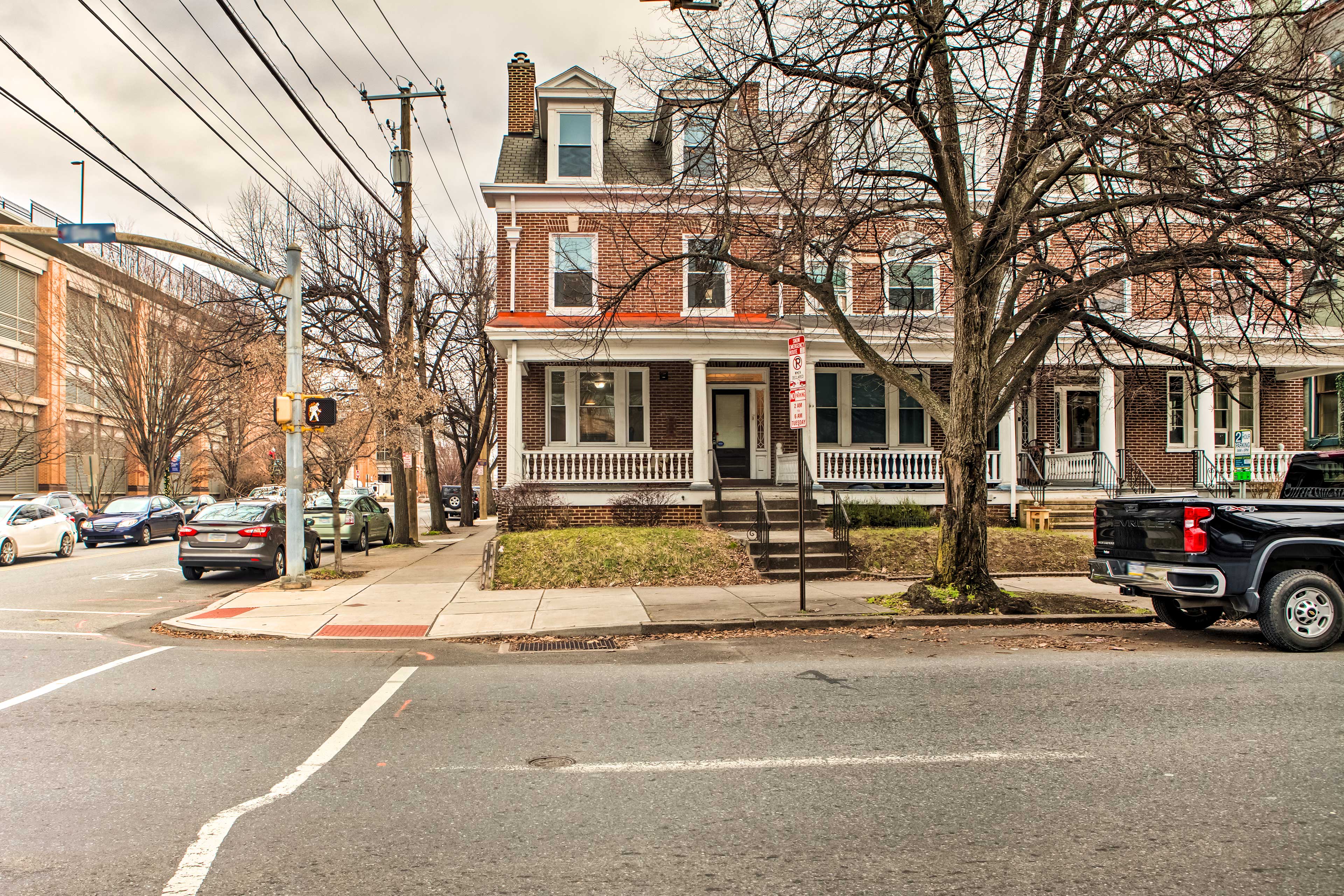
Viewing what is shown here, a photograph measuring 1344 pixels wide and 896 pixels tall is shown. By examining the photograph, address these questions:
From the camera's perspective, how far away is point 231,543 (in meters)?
15.3

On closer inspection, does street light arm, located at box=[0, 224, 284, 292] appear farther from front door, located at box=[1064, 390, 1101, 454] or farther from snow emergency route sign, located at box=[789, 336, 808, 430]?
front door, located at box=[1064, 390, 1101, 454]

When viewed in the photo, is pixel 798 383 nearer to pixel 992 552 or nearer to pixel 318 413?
pixel 992 552

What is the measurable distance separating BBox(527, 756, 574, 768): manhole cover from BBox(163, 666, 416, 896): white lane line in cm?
123

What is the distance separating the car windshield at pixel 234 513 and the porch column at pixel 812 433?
11.1 meters

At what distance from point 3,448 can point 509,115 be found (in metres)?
22.6

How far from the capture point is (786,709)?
19.9 feet

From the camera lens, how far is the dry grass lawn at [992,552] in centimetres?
1430

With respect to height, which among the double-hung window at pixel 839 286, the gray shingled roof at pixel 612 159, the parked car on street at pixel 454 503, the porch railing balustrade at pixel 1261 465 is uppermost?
the gray shingled roof at pixel 612 159

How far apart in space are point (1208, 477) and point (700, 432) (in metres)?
11.8

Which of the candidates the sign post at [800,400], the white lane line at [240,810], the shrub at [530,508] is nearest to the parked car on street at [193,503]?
the shrub at [530,508]

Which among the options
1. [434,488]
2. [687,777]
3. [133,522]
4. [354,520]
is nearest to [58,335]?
[133,522]

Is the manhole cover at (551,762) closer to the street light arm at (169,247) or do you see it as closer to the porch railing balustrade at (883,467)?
the street light arm at (169,247)

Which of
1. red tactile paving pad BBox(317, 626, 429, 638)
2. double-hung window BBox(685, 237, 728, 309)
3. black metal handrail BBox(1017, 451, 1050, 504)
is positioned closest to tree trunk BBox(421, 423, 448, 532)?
double-hung window BBox(685, 237, 728, 309)

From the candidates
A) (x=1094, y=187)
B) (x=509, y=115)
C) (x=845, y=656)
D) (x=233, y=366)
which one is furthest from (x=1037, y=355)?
(x=233, y=366)
